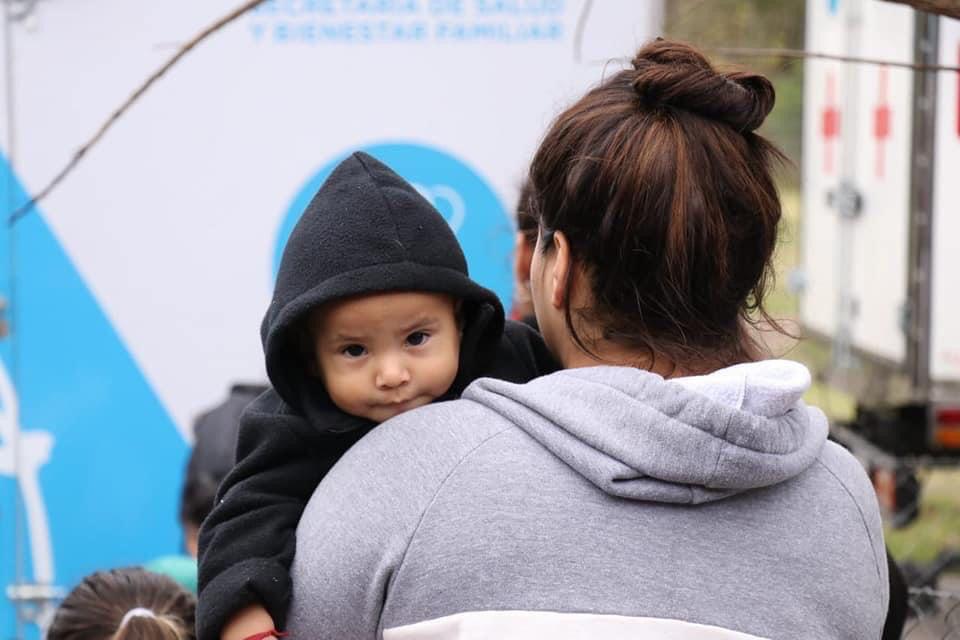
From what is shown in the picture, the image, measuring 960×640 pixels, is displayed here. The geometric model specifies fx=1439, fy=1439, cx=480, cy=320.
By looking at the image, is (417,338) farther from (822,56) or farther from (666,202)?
(822,56)

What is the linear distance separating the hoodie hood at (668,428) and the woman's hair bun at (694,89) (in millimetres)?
321

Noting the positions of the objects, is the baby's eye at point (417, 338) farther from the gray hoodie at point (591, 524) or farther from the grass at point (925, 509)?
the grass at point (925, 509)

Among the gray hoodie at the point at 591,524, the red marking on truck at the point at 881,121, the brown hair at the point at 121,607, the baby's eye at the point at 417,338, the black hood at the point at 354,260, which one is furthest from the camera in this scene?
the red marking on truck at the point at 881,121

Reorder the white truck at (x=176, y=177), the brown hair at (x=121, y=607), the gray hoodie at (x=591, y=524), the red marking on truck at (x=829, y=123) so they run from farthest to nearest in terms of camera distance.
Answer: the red marking on truck at (x=829, y=123) < the white truck at (x=176, y=177) < the brown hair at (x=121, y=607) < the gray hoodie at (x=591, y=524)

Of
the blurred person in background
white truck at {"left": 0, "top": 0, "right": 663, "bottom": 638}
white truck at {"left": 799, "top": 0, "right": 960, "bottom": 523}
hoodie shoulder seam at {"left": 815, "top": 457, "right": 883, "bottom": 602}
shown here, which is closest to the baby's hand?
hoodie shoulder seam at {"left": 815, "top": 457, "right": 883, "bottom": 602}

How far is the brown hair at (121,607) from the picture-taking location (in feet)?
8.00

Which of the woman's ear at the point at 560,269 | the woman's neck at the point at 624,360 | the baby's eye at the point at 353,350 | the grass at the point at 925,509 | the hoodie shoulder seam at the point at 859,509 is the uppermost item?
the woman's ear at the point at 560,269

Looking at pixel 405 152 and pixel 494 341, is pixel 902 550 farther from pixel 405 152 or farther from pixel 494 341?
pixel 494 341

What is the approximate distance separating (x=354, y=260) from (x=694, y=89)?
1.53 feet

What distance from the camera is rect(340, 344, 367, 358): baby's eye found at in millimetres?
1878

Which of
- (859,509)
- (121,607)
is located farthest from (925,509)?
(859,509)

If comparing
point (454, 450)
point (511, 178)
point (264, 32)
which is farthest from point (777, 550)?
point (264, 32)

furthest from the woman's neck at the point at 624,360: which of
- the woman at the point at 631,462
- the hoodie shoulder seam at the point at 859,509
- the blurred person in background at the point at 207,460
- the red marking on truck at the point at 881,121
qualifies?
the red marking on truck at the point at 881,121

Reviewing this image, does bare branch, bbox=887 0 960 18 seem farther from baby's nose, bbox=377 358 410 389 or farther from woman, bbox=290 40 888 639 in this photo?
baby's nose, bbox=377 358 410 389
